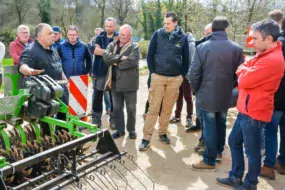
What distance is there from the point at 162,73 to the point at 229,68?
3.68ft

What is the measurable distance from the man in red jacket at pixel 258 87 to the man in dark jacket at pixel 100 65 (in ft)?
9.27

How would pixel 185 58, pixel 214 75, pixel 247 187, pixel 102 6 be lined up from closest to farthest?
pixel 247 187, pixel 214 75, pixel 185 58, pixel 102 6

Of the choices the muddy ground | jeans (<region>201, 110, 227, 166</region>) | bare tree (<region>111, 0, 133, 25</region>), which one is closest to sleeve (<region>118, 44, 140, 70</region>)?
the muddy ground

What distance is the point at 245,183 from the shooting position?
3479 millimetres

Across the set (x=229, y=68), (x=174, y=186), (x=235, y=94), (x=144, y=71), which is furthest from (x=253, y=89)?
(x=144, y=71)

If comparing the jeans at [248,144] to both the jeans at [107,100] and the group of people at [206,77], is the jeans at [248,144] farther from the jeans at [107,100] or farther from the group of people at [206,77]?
the jeans at [107,100]

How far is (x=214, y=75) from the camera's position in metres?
3.87

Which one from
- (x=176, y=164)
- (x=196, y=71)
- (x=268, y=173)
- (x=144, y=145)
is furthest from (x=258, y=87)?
(x=144, y=145)

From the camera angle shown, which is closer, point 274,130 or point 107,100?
Result: point 274,130

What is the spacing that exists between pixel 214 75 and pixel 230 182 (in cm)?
127

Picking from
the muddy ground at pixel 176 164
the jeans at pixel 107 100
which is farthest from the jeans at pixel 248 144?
the jeans at pixel 107 100

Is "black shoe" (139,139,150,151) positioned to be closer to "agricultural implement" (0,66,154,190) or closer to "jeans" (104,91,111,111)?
"agricultural implement" (0,66,154,190)

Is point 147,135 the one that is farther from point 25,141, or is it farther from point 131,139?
point 25,141

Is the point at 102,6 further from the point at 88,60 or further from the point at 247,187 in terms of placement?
the point at 247,187
